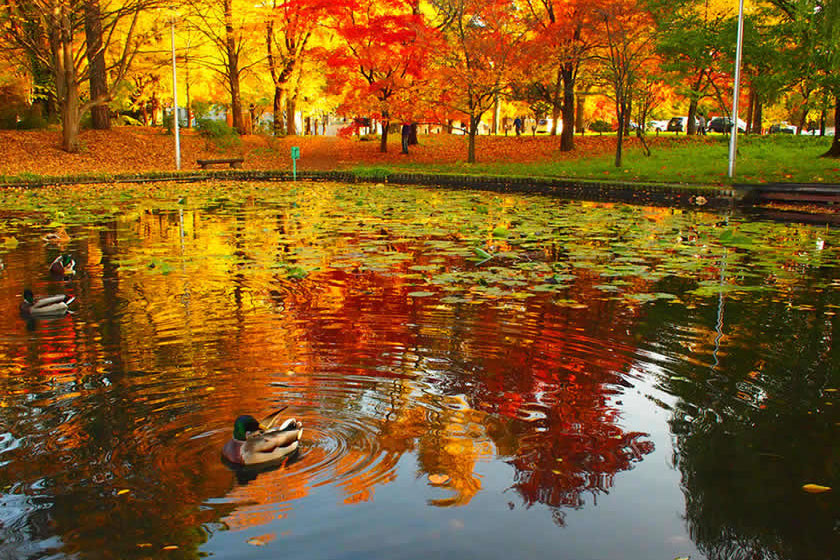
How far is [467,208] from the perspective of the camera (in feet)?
53.1

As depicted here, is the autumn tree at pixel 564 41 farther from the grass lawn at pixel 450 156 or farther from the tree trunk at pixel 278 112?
the tree trunk at pixel 278 112

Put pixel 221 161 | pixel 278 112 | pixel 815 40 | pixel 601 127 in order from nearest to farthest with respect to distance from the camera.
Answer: pixel 815 40 < pixel 221 161 < pixel 278 112 < pixel 601 127

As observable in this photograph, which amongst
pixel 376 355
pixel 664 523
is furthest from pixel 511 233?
pixel 664 523

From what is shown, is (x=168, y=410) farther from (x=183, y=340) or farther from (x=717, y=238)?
(x=717, y=238)

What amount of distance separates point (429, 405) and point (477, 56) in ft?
81.0

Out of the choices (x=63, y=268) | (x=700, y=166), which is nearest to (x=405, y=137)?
(x=700, y=166)

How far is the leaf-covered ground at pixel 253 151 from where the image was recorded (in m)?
26.4

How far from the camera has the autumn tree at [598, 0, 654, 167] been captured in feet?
80.2

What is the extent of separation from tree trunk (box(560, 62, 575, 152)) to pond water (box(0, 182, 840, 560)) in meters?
20.8

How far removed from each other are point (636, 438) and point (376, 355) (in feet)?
6.84

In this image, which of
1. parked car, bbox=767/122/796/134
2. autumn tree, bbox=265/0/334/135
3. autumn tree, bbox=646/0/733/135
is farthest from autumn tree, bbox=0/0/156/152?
parked car, bbox=767/122/796/134

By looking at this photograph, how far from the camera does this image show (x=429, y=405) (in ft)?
15.6

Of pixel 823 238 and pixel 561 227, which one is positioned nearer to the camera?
pixel 823 238

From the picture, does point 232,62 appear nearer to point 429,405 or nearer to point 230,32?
point 230,32
